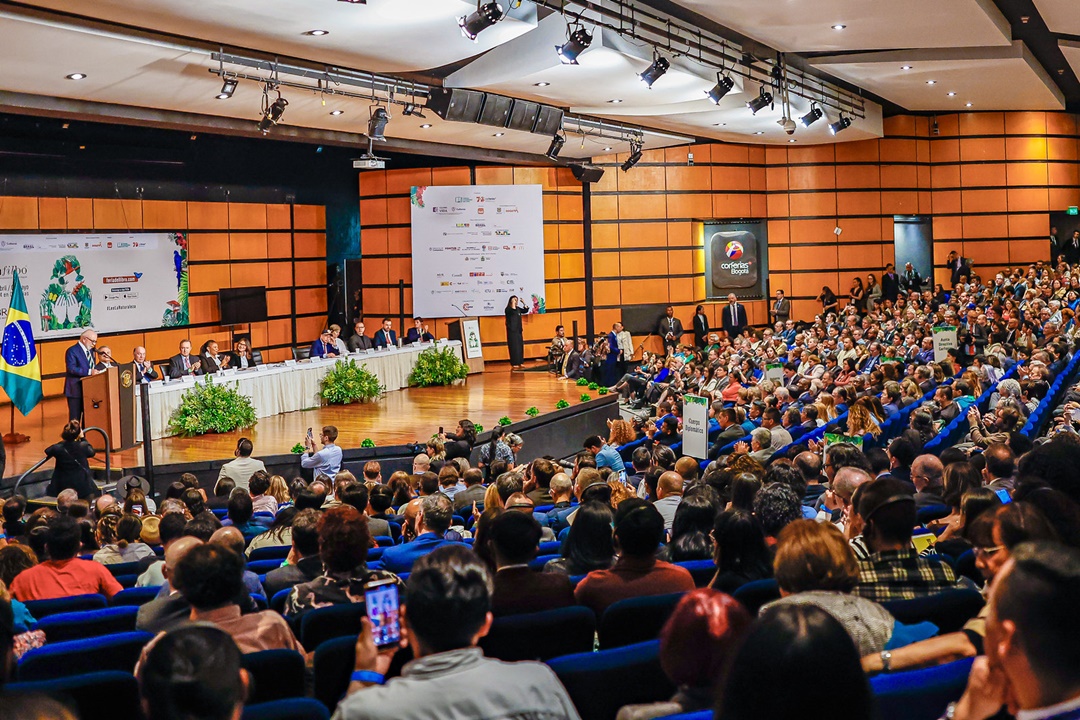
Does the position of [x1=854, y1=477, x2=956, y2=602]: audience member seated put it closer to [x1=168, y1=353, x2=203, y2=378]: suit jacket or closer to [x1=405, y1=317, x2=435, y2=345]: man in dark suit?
[x1=168, y1=353, x2=203, y2=378]: suit jacket

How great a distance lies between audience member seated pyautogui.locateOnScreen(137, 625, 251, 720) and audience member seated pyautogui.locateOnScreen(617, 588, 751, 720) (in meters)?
0.79

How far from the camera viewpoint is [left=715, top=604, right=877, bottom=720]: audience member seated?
1.34m

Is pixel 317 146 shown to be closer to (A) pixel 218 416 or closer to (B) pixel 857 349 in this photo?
(A) pixel 218 416

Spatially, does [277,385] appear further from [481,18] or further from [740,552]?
[740,552]

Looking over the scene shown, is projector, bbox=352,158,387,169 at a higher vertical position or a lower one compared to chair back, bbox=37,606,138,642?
higher

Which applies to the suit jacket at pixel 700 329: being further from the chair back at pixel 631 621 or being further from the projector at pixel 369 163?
the chair back at pixel 631 621

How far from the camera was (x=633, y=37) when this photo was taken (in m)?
10.1

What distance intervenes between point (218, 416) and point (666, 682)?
32.1 feet

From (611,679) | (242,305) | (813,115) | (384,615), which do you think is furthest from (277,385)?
(384,615)

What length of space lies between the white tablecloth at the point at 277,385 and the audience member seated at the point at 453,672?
955cm

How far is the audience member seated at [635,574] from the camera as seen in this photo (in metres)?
3.17

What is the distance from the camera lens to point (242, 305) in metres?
15.5

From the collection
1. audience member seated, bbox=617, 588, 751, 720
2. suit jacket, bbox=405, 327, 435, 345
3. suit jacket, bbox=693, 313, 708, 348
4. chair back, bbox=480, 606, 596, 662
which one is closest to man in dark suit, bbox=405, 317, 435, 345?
suit jacket, bbox=405, 327, 435, 345

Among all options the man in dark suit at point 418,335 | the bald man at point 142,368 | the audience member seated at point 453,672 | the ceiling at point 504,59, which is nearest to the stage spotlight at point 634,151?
the ceiling at point 504,59
